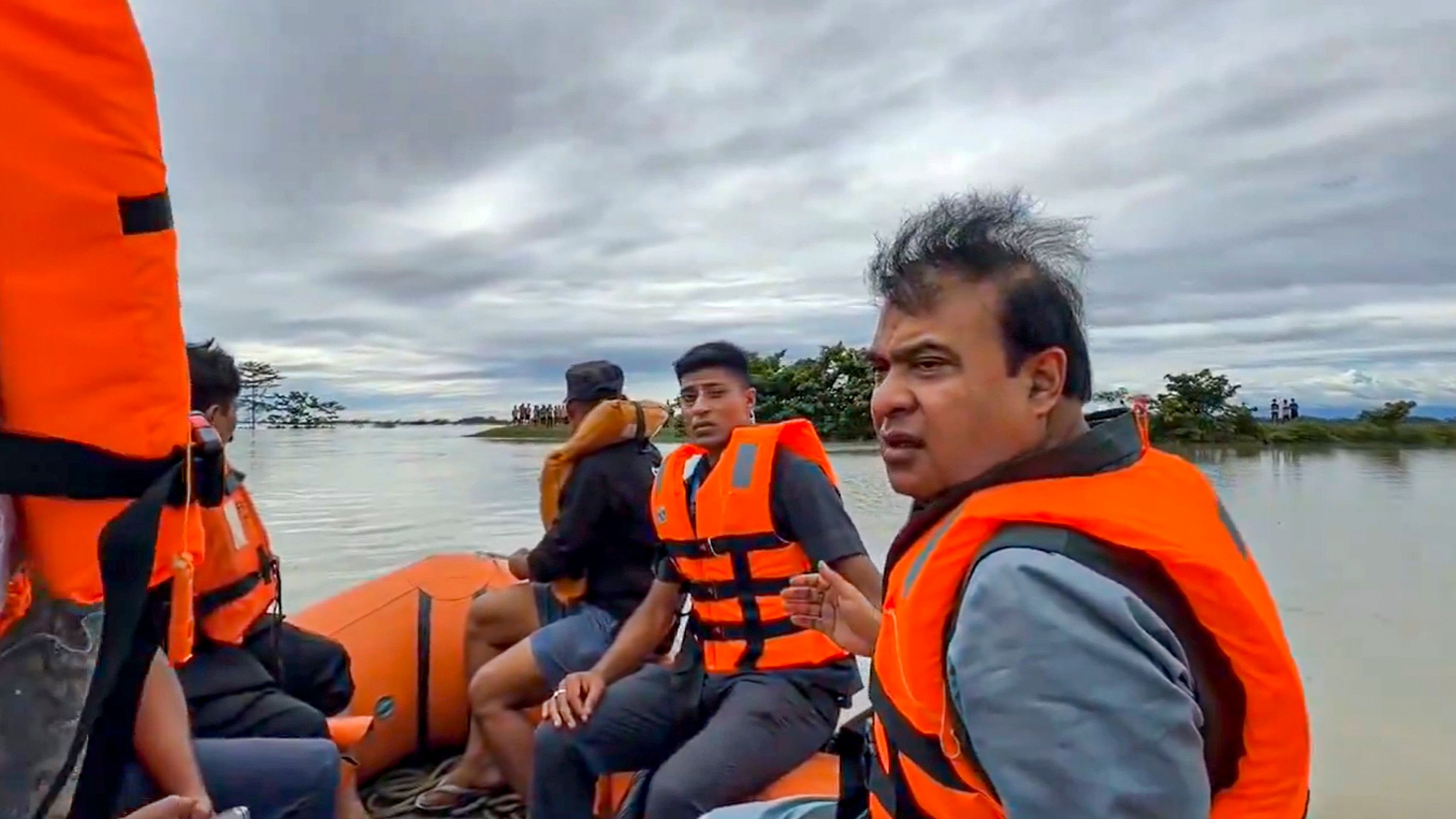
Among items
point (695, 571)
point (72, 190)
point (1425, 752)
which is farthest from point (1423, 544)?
point (72, 190)

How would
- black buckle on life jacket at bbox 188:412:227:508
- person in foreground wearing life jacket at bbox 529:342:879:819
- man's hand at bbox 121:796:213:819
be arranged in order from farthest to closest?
person in foreground wearing life jacket at bbox 529:342:879:819
man's hand at bbox 121:796:213:819
black buckle on life jacket at bbox 188:412:227:508

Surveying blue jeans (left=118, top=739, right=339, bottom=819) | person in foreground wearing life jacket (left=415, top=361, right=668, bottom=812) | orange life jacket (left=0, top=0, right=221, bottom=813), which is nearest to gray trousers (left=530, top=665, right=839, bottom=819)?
person in foreground wearing life jacket (left=415, top=361, right=668, bottom=812)

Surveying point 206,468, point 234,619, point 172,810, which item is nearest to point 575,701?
point 234,619

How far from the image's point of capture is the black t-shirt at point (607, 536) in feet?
10.6

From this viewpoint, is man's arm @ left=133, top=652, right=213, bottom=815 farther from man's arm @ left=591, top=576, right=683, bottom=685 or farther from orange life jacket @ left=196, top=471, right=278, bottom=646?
man's arm @ left=591, top=576, right=683, bottom=685

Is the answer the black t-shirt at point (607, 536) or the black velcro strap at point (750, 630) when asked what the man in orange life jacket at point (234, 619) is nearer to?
the black t-shirt at point (607, 536)

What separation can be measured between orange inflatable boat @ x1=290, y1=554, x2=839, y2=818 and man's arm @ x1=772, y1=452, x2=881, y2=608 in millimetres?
1620

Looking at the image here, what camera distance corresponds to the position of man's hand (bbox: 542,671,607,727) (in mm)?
2537

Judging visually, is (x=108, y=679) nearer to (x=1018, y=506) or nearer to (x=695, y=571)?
(x=1018, y=506)

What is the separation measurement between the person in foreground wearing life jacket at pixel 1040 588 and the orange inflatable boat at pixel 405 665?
2.52 meters

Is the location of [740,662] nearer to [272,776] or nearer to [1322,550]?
[272,776]

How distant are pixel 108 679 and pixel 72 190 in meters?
0.55

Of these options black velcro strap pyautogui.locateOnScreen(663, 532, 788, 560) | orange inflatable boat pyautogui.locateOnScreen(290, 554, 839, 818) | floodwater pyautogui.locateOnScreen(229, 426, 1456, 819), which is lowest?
floodwater pyautogui.locateOnScreen(229, 426, 1456, 819)

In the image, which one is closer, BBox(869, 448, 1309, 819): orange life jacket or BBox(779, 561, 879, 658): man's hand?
BBox(869, 448, 1309, 819): orange life jacket
